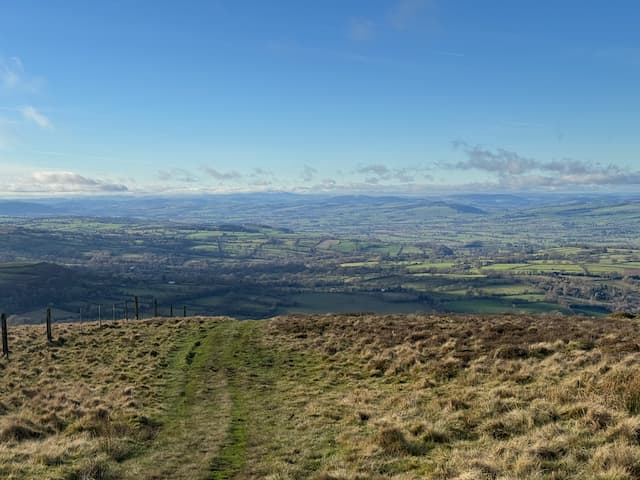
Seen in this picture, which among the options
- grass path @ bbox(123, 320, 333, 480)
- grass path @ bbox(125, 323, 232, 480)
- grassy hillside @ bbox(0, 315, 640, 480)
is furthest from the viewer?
grass path @ bbox(125, 323, 232, 480)

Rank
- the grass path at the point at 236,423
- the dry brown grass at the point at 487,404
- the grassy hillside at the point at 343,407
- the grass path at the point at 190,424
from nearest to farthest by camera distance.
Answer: the dry brown grass at the point at 487,404
the grassy hillside at the point at 343,407
the grass path at the point at 236,423
the grass path at the point at 190,424

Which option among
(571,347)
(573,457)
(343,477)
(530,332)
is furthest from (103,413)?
(530,332)

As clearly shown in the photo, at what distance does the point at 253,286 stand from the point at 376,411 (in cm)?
15617

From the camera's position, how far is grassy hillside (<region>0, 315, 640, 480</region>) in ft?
35.3

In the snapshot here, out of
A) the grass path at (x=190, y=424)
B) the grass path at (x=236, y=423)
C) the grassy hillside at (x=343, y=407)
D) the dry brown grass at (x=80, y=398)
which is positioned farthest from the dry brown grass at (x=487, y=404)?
the dry brown grass at (x=80, y=398)

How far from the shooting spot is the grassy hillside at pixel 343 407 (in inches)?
424

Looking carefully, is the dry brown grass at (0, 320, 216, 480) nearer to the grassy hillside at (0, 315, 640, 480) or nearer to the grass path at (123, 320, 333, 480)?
the grassy hillside at (0, 315, 640, 480)

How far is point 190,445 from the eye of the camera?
13.8 m

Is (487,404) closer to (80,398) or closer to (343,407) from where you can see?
(343,407)

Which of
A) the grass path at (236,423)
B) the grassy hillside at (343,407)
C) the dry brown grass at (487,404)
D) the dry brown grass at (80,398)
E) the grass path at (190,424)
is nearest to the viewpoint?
the dry brown grass at (487,404)

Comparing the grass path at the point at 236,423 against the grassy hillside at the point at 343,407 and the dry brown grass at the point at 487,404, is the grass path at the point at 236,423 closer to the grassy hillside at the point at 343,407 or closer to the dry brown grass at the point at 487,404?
the grassy hillside at the point at 343,407

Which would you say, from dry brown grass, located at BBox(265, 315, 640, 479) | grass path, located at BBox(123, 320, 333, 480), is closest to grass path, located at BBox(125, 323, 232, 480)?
grass path, located at BBox(123, 320, 333, 480)

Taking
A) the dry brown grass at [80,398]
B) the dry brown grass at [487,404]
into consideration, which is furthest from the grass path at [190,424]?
the dry brown grass at [487,404]

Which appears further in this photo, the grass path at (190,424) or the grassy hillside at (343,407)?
the grass path at (190,424)
